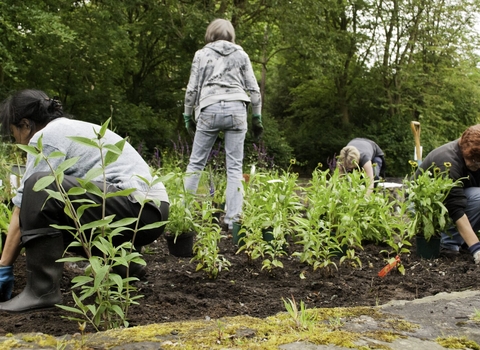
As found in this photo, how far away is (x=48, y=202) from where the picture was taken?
2303 mm

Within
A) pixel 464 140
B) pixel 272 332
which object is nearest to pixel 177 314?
pixel 272 332

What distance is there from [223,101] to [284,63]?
15.5 m

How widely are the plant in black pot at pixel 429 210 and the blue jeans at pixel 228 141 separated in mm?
1475

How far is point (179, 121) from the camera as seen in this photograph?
1569 cm

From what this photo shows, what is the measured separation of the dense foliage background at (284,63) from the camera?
42.2 ft

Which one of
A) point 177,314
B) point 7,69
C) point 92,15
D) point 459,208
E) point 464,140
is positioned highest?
point 92,15

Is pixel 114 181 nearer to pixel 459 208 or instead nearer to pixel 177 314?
A: pixel 177 314

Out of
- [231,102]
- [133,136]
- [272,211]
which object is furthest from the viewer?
[133,136]

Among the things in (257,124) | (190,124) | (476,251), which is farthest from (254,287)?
(190,124)

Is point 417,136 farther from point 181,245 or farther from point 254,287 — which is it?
point 254,287

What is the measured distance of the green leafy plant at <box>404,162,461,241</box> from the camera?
3582 millimetres

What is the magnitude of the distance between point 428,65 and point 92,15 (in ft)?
37.9

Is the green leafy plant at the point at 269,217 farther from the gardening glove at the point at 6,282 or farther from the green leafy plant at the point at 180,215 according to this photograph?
the gardening glove at the point at 6,282

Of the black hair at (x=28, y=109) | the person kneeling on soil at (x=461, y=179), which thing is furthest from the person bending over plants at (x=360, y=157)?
Answer: the black hair at (x=28, y=109)
